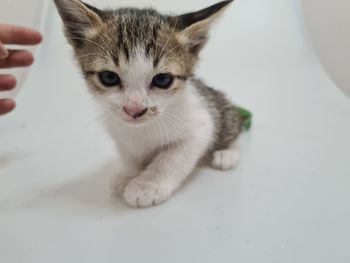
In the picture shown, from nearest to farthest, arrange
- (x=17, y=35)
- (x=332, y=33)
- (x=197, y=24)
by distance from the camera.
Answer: (x=197, y=24) → (x=17, y=35) → (x=332, y=33)

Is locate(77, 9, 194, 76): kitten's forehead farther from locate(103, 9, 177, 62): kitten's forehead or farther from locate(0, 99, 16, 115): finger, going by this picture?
locate(0, 99, 16, 115): finger

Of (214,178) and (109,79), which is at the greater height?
(109,79)

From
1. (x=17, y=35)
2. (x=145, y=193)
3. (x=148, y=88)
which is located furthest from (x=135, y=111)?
(x=17, y=35)

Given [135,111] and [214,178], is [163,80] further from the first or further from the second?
[214,178]

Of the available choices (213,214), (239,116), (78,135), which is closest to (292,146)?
(239,116)

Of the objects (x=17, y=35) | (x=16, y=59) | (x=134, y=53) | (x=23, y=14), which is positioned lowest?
(x=23, y=14)

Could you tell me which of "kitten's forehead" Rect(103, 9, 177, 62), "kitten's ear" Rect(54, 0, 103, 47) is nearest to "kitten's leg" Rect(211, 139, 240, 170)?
"kitten's forehead" Rect(103, 9, 177, 62)

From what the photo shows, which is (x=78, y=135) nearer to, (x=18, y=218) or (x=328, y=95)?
(x=18, y=218)
